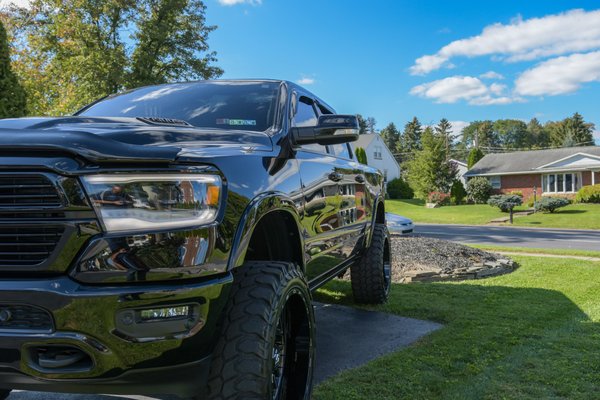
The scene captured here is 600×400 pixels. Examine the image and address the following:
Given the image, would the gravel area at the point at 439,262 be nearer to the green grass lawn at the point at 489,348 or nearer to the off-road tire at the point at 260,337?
the green grass lawn at the point at 489,348

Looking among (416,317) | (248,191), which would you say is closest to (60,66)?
(416,317)

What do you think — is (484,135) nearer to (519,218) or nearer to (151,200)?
(519,218)

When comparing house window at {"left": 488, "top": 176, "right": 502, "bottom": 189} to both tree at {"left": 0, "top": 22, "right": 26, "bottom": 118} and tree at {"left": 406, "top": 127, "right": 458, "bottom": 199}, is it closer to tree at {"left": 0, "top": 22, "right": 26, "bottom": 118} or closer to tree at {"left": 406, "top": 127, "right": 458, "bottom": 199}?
tree at {"left": 406, "top": 127, "right": 458, "bottom": 199}

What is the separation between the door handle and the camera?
144 inches

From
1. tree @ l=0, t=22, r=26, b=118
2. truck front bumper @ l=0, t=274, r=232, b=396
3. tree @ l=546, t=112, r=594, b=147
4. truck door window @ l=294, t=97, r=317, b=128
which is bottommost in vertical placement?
truck front bumper @ l=0, t=274, r=232, b=396

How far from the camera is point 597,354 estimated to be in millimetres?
3850

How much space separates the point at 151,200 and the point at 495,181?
45.7 metres

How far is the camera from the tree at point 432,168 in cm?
4384

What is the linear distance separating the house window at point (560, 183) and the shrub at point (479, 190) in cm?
432

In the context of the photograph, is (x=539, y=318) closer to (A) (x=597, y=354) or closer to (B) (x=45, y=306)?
(A) (x=597, y=354)

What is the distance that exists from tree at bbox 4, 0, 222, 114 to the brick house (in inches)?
1170

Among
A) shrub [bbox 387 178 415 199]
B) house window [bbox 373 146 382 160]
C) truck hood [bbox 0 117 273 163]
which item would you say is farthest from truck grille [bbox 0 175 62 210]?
house window [bbox 373 146 382 160]

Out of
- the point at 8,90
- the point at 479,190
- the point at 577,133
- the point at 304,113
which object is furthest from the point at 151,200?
the point at 577,133

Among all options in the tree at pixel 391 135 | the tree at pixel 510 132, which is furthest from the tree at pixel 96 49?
the tree at pixel 510 132
